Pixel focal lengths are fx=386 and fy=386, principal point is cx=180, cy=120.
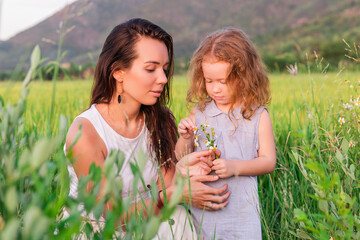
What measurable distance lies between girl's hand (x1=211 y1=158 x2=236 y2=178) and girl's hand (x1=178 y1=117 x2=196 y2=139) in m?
0.21

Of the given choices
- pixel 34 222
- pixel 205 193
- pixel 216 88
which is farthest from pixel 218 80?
pixel 34 222

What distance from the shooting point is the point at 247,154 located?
2.12 m

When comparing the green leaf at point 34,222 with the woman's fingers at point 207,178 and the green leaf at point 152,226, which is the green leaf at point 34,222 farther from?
the woman's fingers at point 207,178

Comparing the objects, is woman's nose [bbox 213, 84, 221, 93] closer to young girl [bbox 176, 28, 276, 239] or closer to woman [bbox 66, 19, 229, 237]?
young girl [bbox 176, 28, 276, 239]

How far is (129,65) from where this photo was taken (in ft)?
7.33

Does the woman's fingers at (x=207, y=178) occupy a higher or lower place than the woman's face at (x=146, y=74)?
lower

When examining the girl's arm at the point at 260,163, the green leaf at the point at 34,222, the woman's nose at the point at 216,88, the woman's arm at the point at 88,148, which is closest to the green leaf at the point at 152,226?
the green leaf at the point at 34,222

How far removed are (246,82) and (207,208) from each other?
28.8 inches

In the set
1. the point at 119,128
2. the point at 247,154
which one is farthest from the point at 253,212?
the point at 119,128

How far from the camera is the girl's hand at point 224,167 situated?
1.89 meters

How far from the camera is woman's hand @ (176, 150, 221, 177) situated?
76.2 inches

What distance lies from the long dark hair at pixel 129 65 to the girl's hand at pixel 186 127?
0.27 metres

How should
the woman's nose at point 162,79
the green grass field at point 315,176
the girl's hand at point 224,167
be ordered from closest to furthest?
1. the green grass field at point 315,176
2. the girl's hand at point 224,167
3. the woman's nose at point 162,79

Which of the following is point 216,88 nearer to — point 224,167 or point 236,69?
point 236,69
